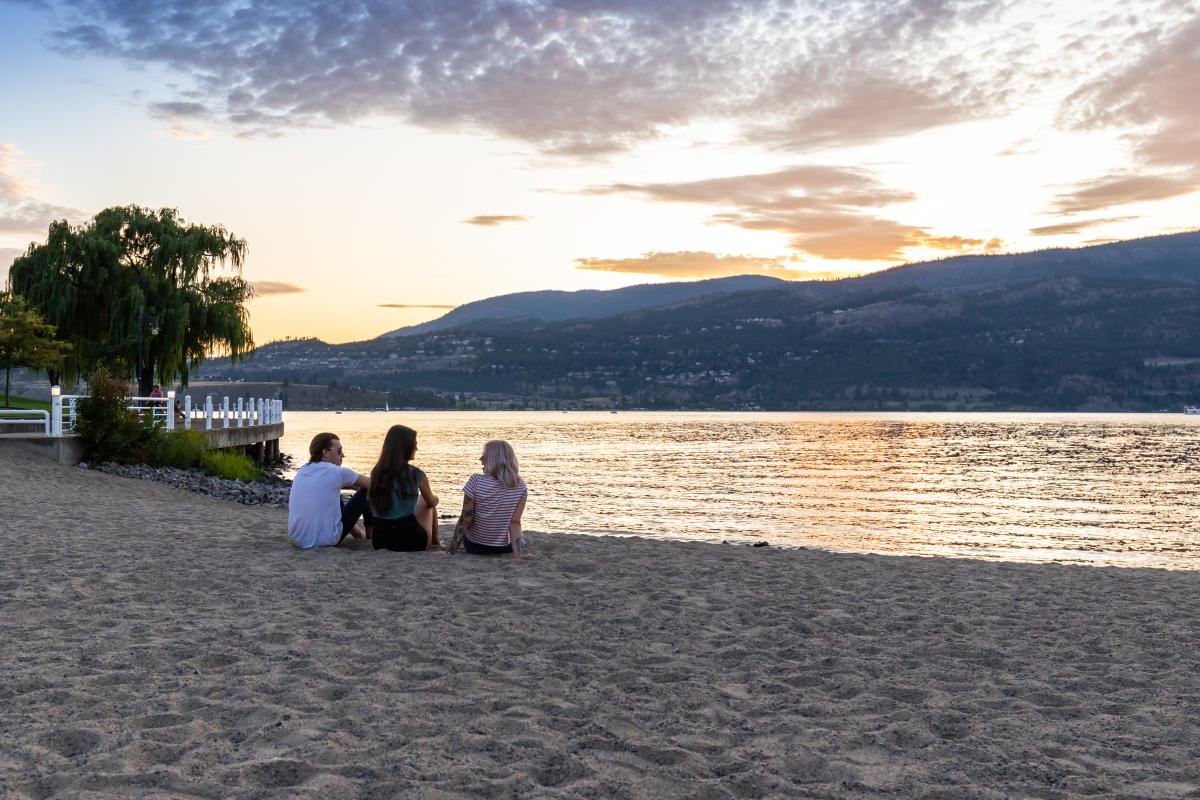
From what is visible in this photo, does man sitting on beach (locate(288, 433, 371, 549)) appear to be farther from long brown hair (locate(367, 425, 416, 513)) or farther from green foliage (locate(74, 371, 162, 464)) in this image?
green foliage (locate(74, 371, 162, 464))

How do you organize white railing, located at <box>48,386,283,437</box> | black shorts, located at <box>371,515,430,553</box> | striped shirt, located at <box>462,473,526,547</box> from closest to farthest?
striped shirt, located at <box>462,473,526,547</box> < black shorts, located at <box>371,515,430,553</box> < white railing, located at <box>48,386,283,437</box>

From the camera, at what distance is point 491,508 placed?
36.3 feet

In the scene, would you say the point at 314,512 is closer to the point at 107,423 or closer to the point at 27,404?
the point at 107,423

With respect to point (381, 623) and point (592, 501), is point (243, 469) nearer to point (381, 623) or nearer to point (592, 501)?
point (592, 501)

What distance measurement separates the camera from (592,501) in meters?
30.7

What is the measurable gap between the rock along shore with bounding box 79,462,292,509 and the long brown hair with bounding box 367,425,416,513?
11.6 metres

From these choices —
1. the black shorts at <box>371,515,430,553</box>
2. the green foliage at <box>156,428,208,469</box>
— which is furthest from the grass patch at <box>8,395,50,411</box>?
the black shorts at <box>371,515,430,553</box>

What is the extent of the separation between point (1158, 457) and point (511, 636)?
66.0 m

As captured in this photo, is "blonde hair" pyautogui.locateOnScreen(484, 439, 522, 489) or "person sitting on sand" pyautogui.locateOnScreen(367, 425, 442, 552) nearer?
"blonde hair" pyautogui.locateOnScreen(484, 439, 522, 489)

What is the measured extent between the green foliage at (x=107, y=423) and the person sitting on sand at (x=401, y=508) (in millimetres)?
16111

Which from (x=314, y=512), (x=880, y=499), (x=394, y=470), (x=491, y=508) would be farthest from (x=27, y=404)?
(x=491, y=508)

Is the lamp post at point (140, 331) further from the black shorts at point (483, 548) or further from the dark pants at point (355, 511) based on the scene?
the black shorts at point (483, 548)


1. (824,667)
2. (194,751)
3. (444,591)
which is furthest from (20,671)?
(824,667)

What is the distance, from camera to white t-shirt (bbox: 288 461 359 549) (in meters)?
11.1
